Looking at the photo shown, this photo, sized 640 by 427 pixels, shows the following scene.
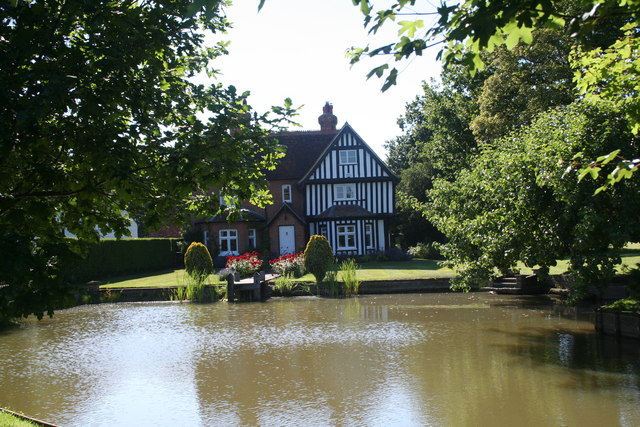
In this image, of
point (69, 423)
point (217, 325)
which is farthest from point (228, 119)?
point (217, 325)

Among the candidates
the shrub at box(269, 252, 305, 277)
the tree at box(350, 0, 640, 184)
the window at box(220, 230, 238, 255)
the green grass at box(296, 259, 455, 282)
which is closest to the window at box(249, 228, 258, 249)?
the window at box(220, 230, 238, 255)

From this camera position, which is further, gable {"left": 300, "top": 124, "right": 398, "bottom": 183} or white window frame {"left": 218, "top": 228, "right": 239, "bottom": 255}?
white window frame {"left": 218, "top": 228, "right": 239, "bottom": 255}

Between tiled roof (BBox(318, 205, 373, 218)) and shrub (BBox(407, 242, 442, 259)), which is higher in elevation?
tiled roof (BBox(318, 205, 373, 218))

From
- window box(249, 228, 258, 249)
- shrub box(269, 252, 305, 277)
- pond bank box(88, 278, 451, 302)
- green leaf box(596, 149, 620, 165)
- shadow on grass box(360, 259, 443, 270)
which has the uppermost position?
window box(249, 228, 258, 249)

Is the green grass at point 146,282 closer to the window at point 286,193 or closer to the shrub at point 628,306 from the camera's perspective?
the window at point 286,193

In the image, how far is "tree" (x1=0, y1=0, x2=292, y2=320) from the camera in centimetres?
432

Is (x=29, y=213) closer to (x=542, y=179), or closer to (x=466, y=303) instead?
(x=542, y=179)

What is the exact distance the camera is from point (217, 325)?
48.8 feet

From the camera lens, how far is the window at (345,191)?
35500mm

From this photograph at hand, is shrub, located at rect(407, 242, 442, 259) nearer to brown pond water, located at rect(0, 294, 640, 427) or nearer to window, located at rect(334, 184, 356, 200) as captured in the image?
window, located at rect(334, 184, 356, 200)

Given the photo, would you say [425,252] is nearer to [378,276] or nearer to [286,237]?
[286,237]

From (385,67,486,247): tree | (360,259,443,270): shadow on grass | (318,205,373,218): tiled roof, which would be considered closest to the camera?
(360,259,443,270): shadow on grass

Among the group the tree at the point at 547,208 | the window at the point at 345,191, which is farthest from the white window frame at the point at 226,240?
the tree at the point at 547,208

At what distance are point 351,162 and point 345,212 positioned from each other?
3221 millimetres
